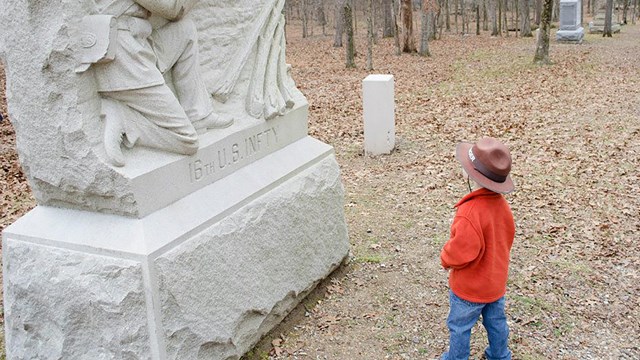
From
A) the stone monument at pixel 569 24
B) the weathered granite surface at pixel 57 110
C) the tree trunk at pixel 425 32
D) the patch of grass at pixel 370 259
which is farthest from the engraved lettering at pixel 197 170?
the stone monument at pixel 569 24

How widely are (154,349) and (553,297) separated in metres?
3.23

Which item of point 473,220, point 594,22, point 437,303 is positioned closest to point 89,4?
point 473,220

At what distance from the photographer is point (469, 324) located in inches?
150

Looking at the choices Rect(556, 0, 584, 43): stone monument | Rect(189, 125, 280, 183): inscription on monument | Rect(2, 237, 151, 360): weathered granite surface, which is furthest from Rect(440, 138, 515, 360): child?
Rect(556, 0, 584, 43): stone monument

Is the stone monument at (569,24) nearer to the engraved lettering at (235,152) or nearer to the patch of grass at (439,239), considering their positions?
the patch of grass at (439,239)

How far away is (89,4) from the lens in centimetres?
336

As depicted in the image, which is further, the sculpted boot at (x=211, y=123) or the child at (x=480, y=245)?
the sculpted boot at (x=211, y=123)

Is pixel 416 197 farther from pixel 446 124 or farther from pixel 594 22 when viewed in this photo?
pixel 594 22

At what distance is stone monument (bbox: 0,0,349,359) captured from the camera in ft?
11.1

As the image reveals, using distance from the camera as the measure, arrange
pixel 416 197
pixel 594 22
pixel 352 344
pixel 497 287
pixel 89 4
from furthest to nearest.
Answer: pixel 594 22, pixel 416 197, pixel 352 344, pixel 497 287, pixel 89 4

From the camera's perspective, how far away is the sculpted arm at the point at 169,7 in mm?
3594

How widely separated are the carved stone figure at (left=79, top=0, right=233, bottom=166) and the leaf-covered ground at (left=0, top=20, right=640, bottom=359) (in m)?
1.72

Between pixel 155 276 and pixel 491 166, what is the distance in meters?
1.98

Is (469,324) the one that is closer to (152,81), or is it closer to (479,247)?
(479,247)
